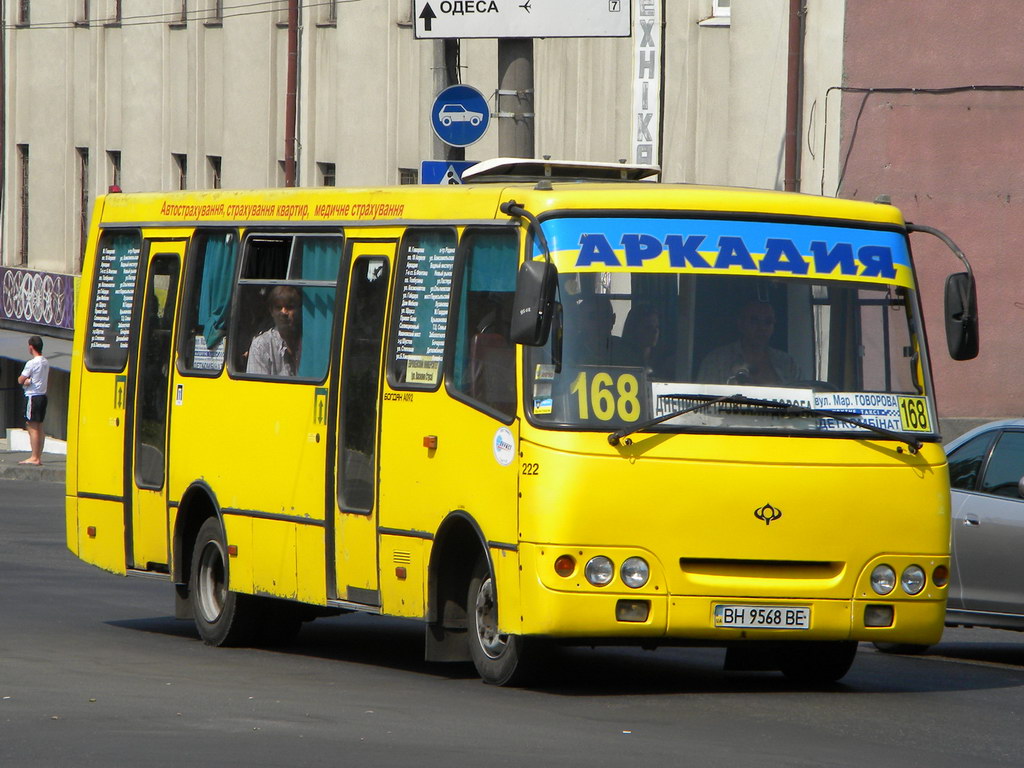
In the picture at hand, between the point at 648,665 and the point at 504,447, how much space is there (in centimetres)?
244

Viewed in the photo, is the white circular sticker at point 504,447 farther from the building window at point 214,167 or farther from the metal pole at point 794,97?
the building window at point 214,167

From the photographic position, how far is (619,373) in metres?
10.4

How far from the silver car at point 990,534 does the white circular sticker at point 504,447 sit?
344 centimetres

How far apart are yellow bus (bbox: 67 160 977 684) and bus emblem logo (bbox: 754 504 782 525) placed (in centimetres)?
1

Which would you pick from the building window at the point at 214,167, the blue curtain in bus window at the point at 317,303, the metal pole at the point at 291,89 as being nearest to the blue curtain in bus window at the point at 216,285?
the blue curtain in bus window at the point at 317,303

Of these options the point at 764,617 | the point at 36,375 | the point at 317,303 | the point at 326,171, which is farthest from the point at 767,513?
the point at 326,171

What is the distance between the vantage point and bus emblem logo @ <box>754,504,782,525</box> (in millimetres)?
10367

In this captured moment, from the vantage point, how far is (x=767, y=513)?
1038 cm

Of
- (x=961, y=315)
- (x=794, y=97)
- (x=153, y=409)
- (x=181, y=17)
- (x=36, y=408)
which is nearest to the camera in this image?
(x=961, y=315)

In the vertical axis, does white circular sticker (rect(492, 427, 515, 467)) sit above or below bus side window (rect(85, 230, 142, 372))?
below

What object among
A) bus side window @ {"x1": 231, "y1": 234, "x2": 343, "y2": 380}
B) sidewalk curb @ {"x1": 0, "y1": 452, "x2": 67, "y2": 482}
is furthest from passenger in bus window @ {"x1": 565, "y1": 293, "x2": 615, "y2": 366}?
sidewalk curb @ {"x1": 0, "y1": 452, "x2": 67, "y2": 482}

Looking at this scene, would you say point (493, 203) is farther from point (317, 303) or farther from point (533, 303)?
point (317, 303)

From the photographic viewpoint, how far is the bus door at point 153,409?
13781 mm

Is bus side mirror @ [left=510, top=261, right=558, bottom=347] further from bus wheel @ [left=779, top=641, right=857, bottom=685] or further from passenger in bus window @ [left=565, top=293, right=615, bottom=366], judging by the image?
bus wheel @ [left=779, top=641, right=857, bottom=685]
